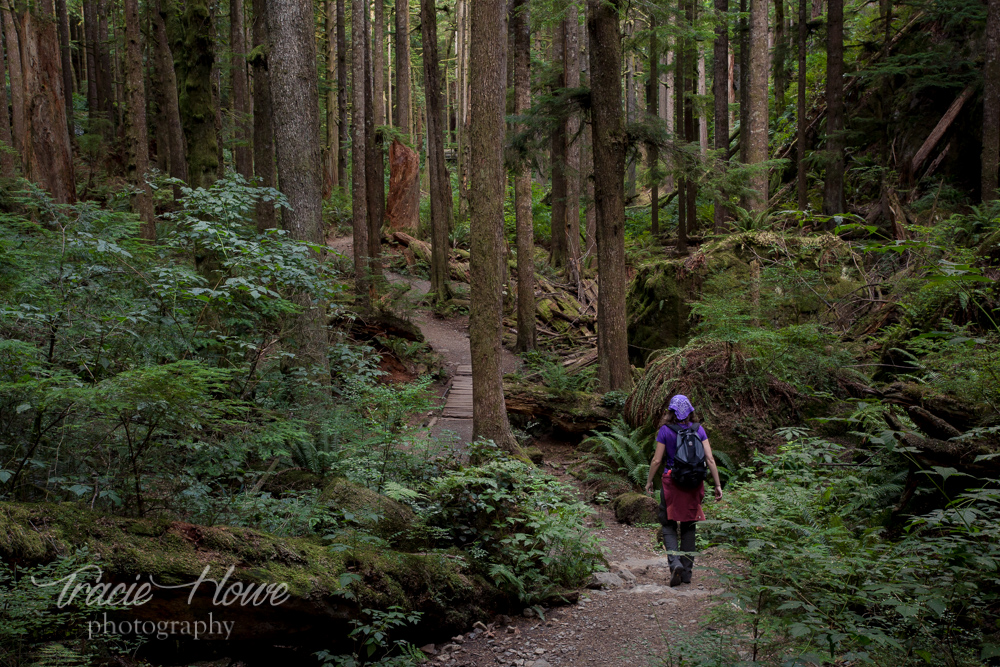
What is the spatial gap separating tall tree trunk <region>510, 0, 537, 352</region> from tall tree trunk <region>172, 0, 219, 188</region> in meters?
6.99

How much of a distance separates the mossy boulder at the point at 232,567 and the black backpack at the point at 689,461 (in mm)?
2830

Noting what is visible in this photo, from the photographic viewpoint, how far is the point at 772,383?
9578 mm

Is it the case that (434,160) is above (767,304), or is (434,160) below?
above

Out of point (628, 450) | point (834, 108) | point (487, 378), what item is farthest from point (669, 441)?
point (834, 108)

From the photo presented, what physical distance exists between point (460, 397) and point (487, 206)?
6353 mm

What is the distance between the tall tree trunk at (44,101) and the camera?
1394cm

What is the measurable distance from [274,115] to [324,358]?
374 cm

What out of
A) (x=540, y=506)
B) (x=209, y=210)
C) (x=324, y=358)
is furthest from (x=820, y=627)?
(x=324, y=358)

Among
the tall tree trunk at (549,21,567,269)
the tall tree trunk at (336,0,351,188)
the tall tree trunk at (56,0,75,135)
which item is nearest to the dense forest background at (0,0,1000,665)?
the tall tree trunk at (549,21,567,269)

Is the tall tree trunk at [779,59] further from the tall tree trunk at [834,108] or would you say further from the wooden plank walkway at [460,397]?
the wooden plank walkway at [460,397]

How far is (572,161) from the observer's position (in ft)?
63.4

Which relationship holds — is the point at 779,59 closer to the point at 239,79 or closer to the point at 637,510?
the point at 239,79

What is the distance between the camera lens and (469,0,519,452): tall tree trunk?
24.7ft

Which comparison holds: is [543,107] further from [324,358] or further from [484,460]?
[484,460]
